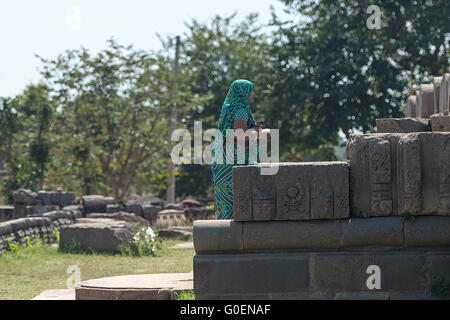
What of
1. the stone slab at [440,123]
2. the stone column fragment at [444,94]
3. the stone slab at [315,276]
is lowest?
the stone slab at [315,276]

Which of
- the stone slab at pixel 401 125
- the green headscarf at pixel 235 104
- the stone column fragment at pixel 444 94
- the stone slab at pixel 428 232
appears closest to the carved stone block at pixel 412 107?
the stone column fragment at pixel 444 94

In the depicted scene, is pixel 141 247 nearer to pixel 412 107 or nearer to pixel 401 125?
pixel 412 107

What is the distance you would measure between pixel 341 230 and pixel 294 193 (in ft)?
1.47

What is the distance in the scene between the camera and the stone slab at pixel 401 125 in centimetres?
636

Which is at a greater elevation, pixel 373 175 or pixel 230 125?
pixel 230 125

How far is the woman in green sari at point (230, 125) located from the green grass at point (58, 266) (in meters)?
2.02

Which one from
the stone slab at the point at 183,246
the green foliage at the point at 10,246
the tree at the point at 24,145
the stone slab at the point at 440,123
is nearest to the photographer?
the stone slab at the point at 440,123

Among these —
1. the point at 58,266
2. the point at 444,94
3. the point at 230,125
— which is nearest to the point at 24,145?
the point at 58,266

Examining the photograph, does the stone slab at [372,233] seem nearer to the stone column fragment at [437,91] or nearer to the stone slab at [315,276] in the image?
the stone slab at [315,276]

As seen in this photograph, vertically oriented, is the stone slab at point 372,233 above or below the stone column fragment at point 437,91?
below

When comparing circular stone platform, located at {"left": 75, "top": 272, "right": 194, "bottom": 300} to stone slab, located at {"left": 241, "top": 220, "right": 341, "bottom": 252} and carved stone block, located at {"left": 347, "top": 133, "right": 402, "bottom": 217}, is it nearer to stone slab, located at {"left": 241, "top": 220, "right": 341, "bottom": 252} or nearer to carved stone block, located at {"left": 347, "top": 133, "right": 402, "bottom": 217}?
stone slab, located at {"left": 241, "top": 220, "right": 341, "bottom": 252}

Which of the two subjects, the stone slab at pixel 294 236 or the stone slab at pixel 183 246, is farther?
the stone slab at pixel 183 246

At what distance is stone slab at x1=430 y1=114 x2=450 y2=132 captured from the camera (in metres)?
6.08

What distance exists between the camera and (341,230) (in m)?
5.38
